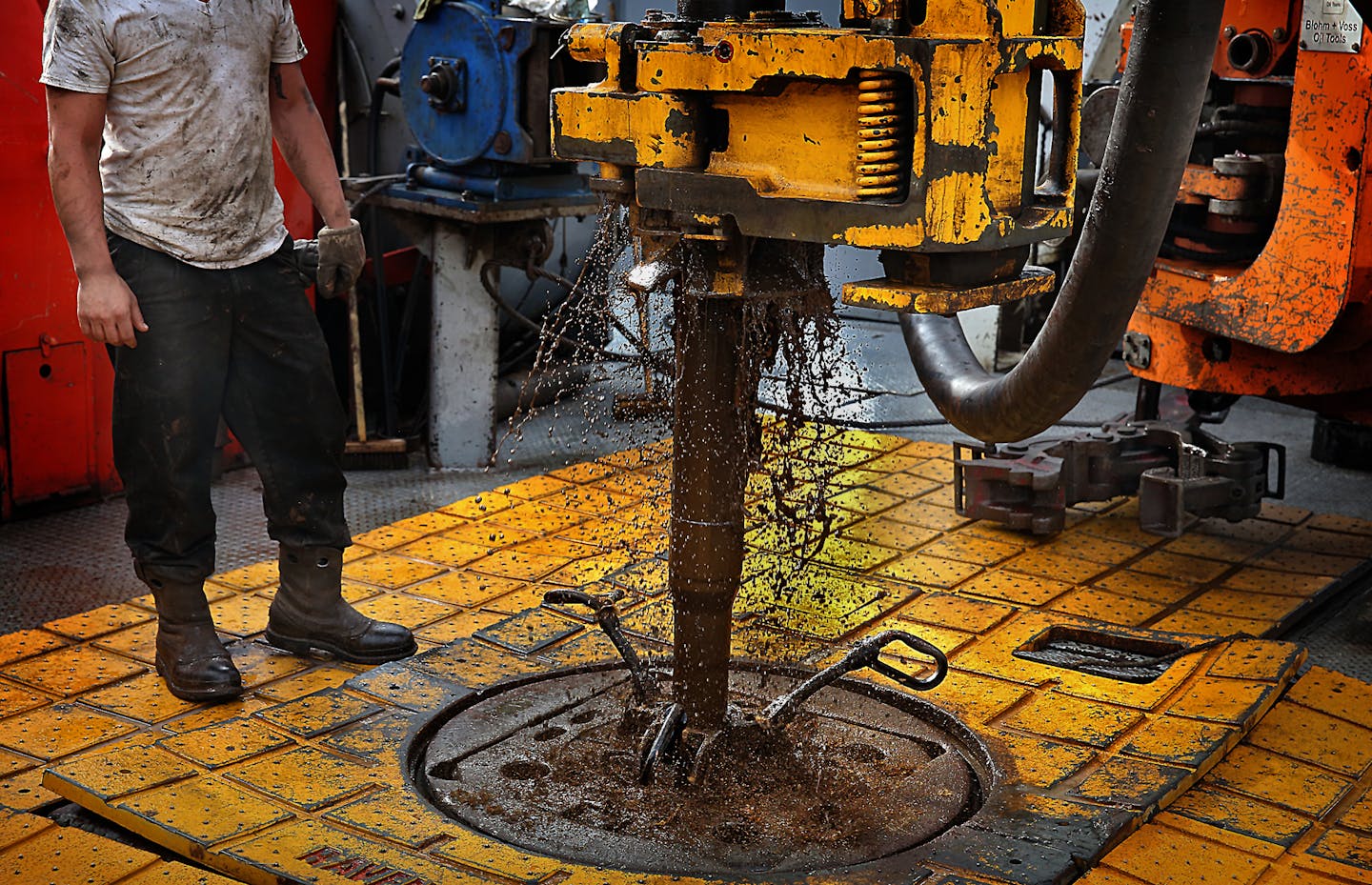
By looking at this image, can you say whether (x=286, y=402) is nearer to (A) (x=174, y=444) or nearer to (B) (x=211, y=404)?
(B) (x=211, y=404)

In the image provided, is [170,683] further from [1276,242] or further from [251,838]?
[1276,242]

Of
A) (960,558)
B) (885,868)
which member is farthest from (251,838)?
(960,558)

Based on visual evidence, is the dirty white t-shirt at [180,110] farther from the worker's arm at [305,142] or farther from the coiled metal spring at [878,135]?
the coiled metal spring at [878,135]

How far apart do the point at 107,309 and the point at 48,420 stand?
195cm

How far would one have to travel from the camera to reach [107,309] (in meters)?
3.28

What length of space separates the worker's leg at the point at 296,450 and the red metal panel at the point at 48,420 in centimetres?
154

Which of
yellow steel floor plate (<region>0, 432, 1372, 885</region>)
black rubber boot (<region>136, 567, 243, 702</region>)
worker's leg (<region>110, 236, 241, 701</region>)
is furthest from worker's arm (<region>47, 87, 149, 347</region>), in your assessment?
yellow steel floor plate (<region>0, 432, 1372, 885</region>)

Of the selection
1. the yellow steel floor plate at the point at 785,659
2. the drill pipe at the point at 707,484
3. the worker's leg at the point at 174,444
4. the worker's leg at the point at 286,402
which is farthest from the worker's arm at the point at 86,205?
the drill pipe at the point at 707,484

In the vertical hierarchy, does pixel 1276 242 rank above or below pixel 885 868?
above

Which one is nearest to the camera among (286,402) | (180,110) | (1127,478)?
(180,110)


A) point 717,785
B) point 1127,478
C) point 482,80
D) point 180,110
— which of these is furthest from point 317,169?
point 1127,478

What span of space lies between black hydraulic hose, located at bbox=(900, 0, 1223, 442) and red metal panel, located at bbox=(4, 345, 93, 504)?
363 cm

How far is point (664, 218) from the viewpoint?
251cm

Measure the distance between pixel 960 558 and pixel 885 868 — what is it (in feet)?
6.21
